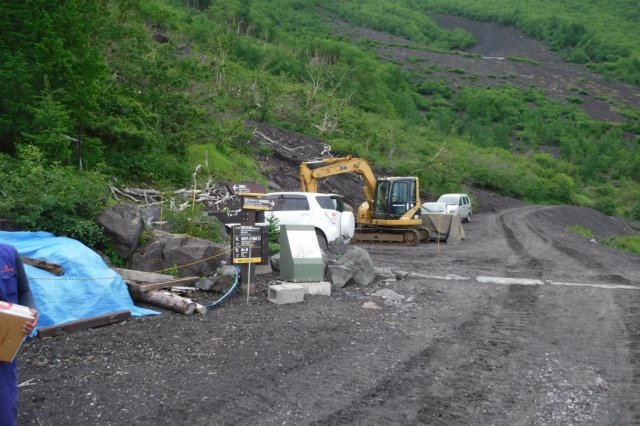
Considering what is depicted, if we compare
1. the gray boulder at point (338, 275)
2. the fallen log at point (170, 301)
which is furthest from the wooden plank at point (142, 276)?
the gray boulder at point (338, 275)

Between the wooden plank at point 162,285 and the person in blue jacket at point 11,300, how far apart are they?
4.20 metres

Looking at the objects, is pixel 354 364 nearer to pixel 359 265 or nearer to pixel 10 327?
pixel 10 327

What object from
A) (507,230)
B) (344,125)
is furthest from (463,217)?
(344,125)

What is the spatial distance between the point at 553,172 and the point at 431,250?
5822 cm

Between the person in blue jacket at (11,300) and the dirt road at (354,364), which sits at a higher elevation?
the person in blue jacket at (11,300)

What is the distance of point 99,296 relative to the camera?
8289mm

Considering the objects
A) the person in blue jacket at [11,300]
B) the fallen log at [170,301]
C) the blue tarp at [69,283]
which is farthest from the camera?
the fallen log at [170,301]

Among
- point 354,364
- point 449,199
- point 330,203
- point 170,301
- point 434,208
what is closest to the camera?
point 354,364

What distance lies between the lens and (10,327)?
162 inches

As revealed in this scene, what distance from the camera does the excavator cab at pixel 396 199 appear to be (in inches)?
909

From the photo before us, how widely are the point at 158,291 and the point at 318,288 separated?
273 cm

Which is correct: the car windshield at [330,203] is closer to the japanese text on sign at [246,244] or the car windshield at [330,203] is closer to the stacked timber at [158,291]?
the japanese text on sign at [246,244]

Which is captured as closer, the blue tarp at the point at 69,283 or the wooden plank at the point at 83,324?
the wooden plank at the point at 83,324

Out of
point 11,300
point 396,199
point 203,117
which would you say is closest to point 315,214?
point 396,199
